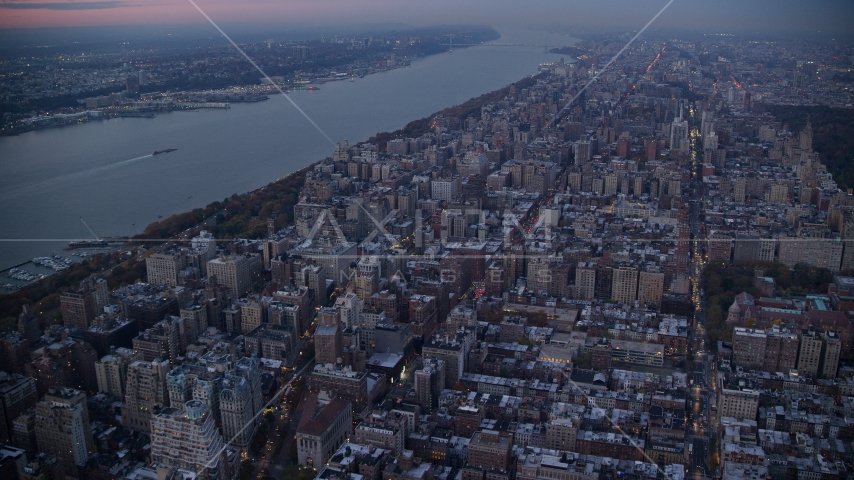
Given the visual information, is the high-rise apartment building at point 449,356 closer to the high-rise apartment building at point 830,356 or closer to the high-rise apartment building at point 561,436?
the high-rise apartment building at point 561,436

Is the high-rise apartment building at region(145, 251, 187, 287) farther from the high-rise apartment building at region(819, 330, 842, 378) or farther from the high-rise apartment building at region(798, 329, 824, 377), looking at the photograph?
the high-rise apartment building at region(819, 330, 842, 378)

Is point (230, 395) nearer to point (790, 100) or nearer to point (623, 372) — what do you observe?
point (623, 372)

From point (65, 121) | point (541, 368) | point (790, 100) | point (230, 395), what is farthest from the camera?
point (790, 100)

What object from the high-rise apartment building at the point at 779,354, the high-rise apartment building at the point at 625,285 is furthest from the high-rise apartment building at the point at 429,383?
the high-rise apartment building at the point at 625,285

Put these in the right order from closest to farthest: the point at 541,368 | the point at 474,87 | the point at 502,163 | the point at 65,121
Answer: the point at 541,368 → the point at 65,121 → the point at 502,163 → the point at 474,87

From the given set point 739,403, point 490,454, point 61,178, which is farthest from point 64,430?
point 61,178

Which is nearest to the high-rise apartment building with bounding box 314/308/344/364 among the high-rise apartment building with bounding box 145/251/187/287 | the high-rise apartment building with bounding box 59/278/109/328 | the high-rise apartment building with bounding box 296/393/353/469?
the high-rise apartment building with bounding box 296/393/353/469

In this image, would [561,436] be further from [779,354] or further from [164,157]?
[164,157]

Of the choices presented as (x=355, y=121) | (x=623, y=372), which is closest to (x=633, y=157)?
(x=355, y=121)
